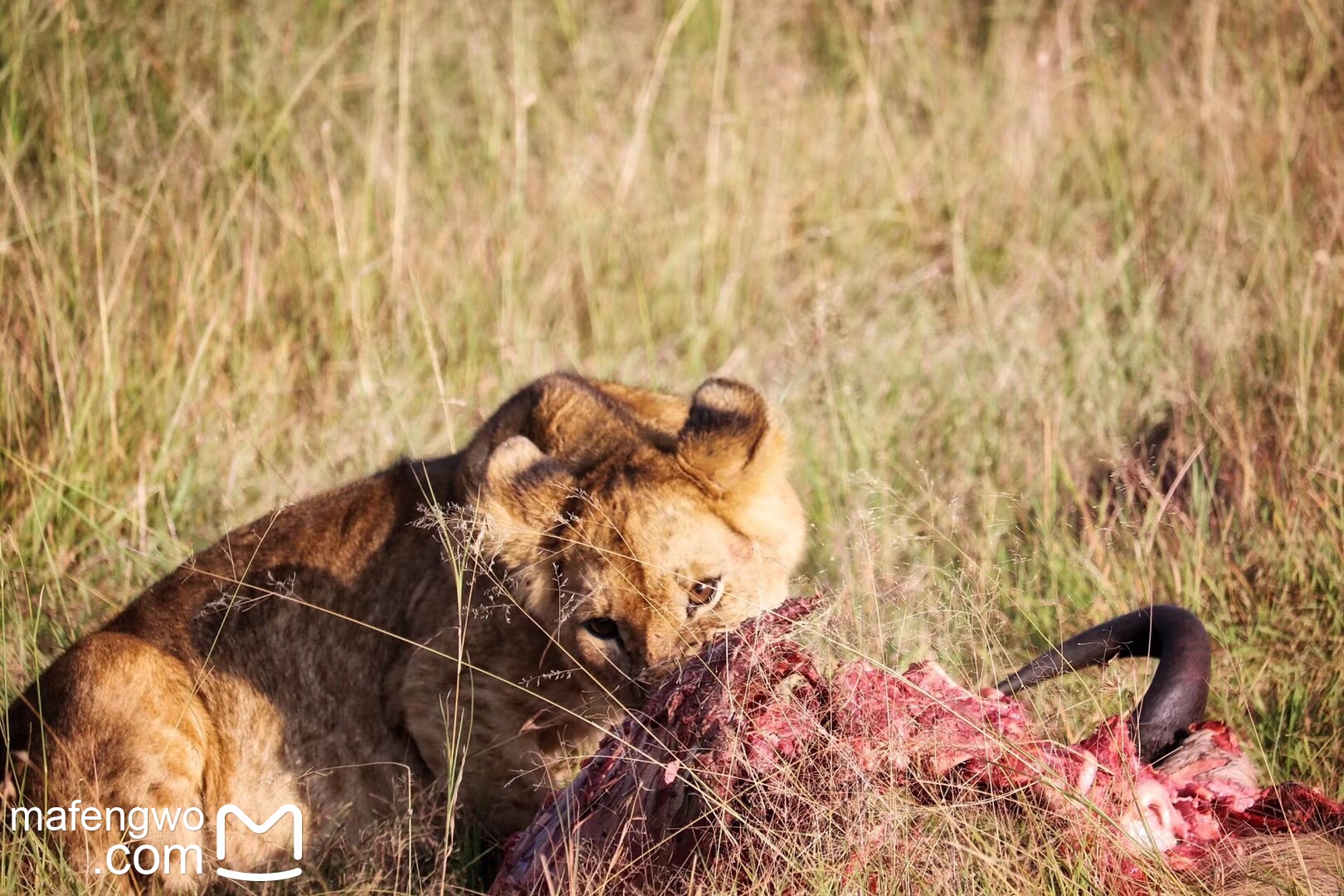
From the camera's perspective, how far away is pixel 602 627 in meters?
3.47

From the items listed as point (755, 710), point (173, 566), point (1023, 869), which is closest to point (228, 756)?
point (173, 566)

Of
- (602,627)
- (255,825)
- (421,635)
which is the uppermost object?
(602,627)

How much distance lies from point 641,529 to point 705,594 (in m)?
0.23

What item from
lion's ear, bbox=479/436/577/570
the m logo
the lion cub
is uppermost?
lion's ear, bbox=479/436/577/570

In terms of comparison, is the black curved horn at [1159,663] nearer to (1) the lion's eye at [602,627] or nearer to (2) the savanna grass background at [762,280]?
(2) the savanna grass background at [762,280]

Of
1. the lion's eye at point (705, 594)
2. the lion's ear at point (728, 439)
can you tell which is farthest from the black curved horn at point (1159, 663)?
the lion's ear at point (728, 439)

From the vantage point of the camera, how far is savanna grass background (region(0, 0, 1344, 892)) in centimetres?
436

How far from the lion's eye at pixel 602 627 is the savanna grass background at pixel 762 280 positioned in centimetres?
55

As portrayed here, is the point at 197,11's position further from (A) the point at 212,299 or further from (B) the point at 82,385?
(B) the point at 82,385

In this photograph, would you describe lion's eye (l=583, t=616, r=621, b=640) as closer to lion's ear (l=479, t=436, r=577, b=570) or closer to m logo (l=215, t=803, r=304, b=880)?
lion's ear (l=479, t=436, r=577, b=570)

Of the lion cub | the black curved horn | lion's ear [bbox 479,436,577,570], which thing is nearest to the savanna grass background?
the black curved horn

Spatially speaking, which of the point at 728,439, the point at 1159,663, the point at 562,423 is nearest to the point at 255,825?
the point at 562,423

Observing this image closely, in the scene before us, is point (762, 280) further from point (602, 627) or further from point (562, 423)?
point (602, 627)

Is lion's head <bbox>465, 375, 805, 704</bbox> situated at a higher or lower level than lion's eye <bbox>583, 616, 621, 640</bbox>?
higher
